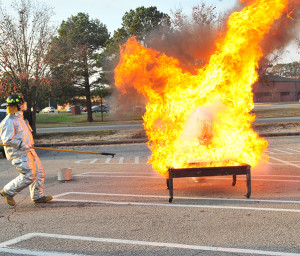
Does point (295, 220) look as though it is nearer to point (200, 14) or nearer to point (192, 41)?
point (192, 41)

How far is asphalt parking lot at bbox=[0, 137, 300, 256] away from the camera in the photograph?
410 centimetres

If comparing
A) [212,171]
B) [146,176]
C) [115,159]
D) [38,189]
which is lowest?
[115,159]

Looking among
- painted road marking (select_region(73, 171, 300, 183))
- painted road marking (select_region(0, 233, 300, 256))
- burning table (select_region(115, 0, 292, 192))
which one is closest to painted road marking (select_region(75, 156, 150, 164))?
painted road marking (select_region(73, 171, 300, 183))

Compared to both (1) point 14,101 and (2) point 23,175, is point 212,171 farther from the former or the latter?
(1) point 14,101

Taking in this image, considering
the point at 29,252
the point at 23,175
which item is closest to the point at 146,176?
the point at 23,175

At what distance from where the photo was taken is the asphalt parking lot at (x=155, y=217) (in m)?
4.10

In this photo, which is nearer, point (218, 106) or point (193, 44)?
point (218, 106)

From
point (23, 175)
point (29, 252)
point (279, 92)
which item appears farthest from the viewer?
point (279, 92)

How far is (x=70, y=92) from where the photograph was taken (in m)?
33.5

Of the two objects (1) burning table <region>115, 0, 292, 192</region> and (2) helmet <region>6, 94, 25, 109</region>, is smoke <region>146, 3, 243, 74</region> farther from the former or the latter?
(2) helmet <region>6, 94, 25, 109</region>

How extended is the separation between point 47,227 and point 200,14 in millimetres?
18929

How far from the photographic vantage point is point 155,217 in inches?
206

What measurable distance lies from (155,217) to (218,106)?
3.04 m

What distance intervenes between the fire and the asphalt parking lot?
765 millimetres
